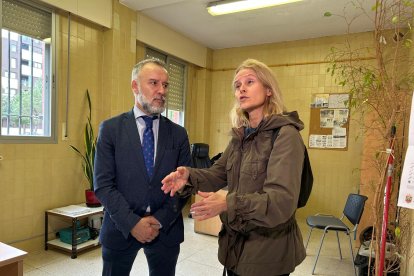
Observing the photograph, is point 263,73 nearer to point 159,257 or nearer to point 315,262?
point 159,257

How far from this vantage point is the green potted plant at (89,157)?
3344 millimetres

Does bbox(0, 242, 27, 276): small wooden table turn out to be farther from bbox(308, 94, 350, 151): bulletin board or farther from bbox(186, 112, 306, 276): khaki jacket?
bbox(308, 94, 350, 151): bulletin board

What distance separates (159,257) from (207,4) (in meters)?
3.18

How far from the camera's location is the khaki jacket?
0.97 metres

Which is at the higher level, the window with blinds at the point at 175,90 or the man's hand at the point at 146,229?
the window with blinds at the point at 175,90

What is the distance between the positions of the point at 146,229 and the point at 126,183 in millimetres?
262

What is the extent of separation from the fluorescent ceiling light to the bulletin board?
1807mm

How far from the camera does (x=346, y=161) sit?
4.58 meters

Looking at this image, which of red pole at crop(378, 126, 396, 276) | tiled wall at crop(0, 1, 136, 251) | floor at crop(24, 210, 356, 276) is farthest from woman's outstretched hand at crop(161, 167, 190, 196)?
tiled wall at crop(0, 1, 136, 251)

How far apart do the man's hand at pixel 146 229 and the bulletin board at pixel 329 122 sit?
150 inches

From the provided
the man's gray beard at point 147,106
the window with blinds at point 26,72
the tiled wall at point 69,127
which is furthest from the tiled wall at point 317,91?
the man's gray beard at point 147,106

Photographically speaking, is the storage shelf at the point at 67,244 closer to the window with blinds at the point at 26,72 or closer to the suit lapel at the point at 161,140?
the window with blinds at the point at 26,72

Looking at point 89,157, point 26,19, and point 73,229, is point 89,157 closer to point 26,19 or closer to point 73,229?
point 73,229

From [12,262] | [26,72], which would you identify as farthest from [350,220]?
[26,72]
